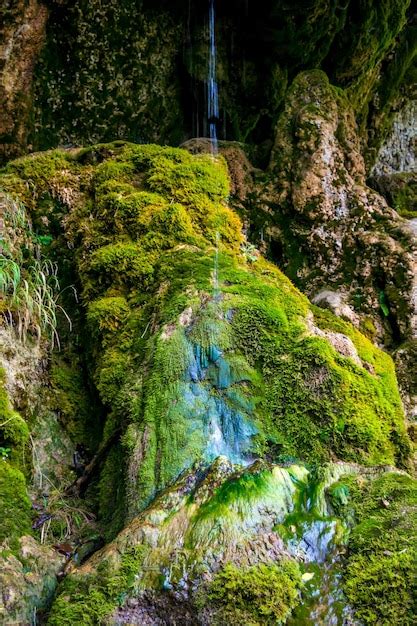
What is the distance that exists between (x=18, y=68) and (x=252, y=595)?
6.55 metres

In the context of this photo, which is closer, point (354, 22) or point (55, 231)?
point (55, 231)

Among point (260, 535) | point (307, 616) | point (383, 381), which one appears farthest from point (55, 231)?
point (307, 616)

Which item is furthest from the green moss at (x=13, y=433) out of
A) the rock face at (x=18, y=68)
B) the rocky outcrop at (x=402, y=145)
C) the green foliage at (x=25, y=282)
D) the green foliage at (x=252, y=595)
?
the rocky outcrop at (x=402, y=145)

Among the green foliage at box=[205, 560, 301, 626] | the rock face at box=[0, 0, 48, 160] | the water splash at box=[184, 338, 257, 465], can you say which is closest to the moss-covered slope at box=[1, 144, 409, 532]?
the water splash at box=[184, 338, 257, 465]

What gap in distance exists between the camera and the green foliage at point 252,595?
8.11 feet

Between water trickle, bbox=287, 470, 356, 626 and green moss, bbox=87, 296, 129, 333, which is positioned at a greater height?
green moss, bbox=87, 296, 129, 333

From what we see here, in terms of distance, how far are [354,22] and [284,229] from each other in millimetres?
3371

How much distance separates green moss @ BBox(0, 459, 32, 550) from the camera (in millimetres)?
3078

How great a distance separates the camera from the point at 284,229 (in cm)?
643

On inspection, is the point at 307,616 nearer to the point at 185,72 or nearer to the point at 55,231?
the point at 55,231

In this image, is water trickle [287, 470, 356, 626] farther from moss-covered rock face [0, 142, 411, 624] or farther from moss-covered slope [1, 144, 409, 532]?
moss-covered slope [1, 144, 409, 532]

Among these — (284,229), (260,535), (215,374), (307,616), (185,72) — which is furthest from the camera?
(185,72)

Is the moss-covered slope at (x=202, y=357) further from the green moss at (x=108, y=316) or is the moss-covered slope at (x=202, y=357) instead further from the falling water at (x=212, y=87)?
the falling water at (x=212, y=87)

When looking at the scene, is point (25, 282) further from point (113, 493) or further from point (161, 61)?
point (161, 61)
